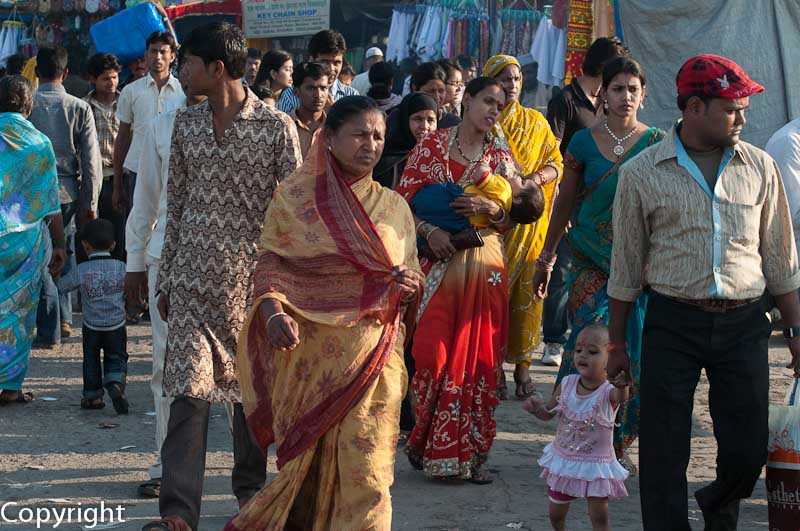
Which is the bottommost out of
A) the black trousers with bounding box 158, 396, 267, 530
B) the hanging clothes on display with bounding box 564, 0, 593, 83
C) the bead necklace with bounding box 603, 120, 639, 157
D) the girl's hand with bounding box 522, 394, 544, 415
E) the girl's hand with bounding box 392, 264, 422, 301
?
the black trousers with bounding box 158, 396, 267, 530

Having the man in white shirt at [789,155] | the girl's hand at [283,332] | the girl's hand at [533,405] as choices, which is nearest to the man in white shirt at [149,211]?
the girl's hand at [283,332]

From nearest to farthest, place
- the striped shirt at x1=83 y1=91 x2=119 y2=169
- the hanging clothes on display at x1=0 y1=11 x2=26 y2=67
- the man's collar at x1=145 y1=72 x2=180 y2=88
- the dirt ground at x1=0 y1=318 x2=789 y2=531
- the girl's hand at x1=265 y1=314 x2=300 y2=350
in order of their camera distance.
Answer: the girl's hand at x1=265 y1=314 x2=300 y2=350 < the dirt ground at x1=0 y1=318 x2=789 y2=531 < the man's collar at x1=145 y1=72 x2=180 y2=88 < the striped shirt at x1=83 y1=91 x2=119 y2=169 < the hanging clothes on display at x1=0 y1=11 x2=26 y2=67

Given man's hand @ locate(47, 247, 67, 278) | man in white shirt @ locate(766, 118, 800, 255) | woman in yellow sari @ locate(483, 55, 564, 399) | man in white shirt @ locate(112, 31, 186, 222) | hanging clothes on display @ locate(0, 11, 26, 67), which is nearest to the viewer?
woman in yellow sari @ locate(483, 55, 564, 399)

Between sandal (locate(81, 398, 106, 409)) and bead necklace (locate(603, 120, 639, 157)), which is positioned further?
sandal (locate(81, 398, 106, 409))

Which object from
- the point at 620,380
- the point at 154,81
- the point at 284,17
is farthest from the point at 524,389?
the point at 284,17

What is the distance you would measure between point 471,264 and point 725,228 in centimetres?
193

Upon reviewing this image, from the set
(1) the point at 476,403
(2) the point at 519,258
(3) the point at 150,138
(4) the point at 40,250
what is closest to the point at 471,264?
(1) the point at 476,403

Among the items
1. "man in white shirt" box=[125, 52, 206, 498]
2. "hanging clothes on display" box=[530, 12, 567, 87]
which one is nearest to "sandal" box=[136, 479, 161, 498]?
"man in white shirt" box=[125, 52, 206, 498]

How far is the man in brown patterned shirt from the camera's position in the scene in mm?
5250

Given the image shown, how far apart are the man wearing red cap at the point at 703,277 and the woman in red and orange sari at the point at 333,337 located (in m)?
0.92

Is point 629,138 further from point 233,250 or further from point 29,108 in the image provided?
point 29,108

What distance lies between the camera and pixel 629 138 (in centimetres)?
647

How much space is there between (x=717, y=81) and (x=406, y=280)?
53.8 inches

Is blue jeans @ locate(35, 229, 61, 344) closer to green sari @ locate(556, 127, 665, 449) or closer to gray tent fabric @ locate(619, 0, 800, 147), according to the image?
green sari @ locate(556, 127, 665, 449)
